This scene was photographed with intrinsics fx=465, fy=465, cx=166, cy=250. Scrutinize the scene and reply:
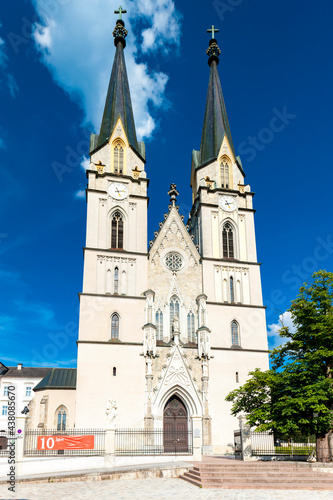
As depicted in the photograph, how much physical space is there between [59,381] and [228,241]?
17282 mm

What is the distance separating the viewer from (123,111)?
139ft

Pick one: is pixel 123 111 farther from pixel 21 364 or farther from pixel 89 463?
pixel 21 364

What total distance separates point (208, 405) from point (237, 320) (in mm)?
6860

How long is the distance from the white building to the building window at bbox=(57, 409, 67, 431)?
109ft

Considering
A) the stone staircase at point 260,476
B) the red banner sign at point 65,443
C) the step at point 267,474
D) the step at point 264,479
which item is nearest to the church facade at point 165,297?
the stone staircase at point 260,476

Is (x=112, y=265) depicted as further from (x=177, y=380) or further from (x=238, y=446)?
(x=238, y=446)

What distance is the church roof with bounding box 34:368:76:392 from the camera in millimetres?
32375

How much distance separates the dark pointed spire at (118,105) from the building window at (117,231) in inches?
279

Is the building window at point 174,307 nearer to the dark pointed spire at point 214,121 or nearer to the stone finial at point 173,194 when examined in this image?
the stone finial at point 173,194

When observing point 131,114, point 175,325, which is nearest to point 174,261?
point 175,325

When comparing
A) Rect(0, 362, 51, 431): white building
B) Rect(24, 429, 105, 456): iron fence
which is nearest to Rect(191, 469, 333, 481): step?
Rect(24, 429, 105, 456): iron fence

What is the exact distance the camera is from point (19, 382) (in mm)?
64312

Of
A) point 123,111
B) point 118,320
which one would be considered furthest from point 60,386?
point 123,111

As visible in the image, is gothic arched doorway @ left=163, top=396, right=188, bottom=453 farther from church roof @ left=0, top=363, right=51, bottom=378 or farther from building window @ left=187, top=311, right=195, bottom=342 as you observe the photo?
church roof @ left=0, top=363, right=51, bottom=378
